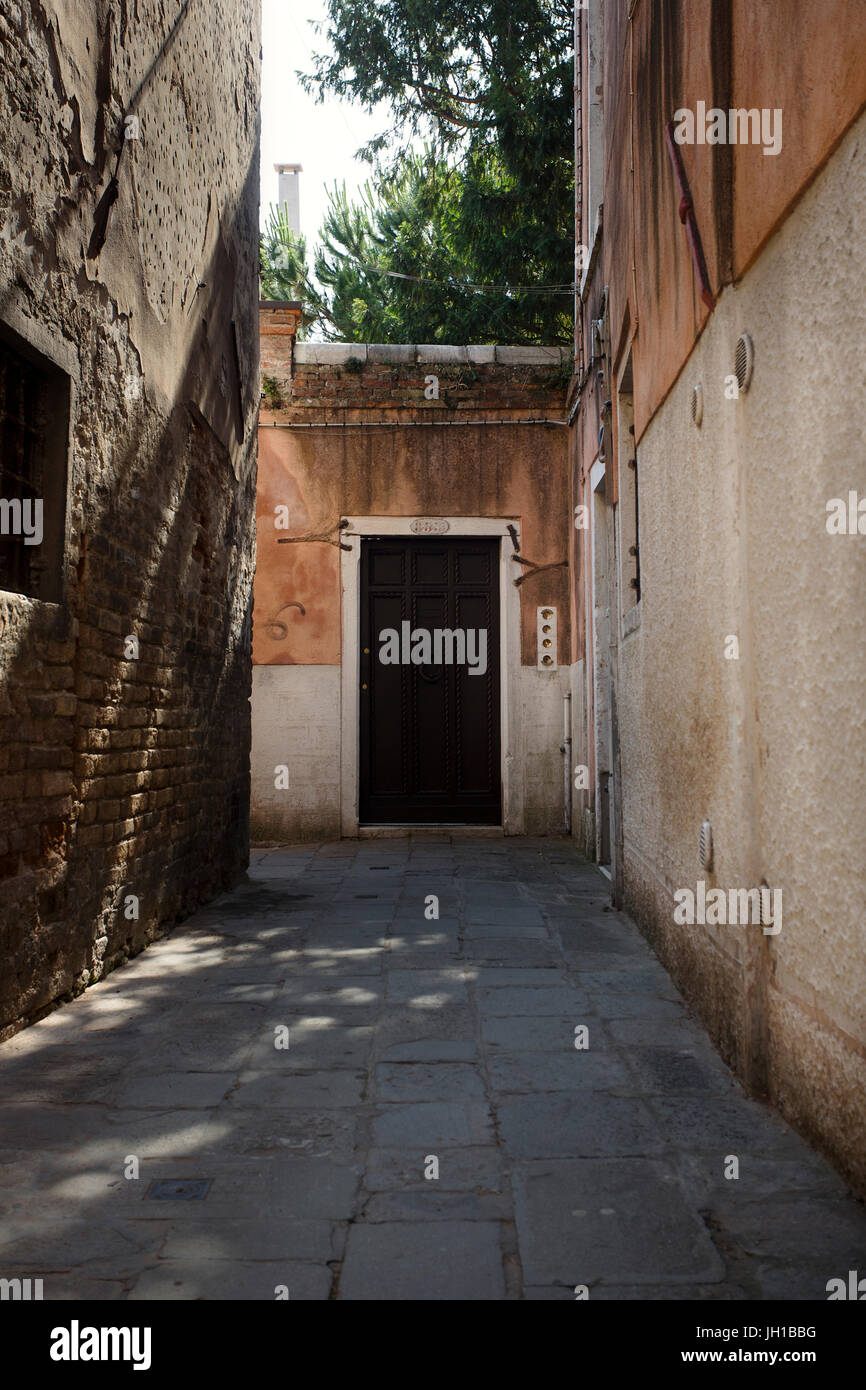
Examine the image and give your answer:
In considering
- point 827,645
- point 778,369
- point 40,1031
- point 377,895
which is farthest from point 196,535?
point 827,645

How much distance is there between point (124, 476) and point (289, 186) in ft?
77.4

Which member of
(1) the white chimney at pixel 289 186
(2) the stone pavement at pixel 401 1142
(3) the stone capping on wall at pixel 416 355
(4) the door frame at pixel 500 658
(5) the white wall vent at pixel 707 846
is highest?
(1) the white chimney at pixel 289 186

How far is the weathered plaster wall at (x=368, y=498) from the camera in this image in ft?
30.8

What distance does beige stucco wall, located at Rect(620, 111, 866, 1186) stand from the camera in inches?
90.1

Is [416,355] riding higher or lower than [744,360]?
higher

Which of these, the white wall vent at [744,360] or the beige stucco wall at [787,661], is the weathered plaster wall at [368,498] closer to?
the beige stucco wall at [787,661]

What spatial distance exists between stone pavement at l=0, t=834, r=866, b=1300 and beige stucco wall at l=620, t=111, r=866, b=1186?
25cm

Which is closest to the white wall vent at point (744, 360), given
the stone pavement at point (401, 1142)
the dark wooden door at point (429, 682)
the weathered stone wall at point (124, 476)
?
the stone pavement at point (401, 1142)

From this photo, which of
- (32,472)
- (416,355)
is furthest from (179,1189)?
(416,355)

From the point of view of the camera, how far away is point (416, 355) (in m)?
9.70

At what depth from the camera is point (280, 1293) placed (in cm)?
187

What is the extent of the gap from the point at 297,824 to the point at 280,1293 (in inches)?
297

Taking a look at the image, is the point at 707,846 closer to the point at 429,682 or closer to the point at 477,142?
the point at 429,682

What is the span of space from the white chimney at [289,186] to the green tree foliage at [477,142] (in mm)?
9559
